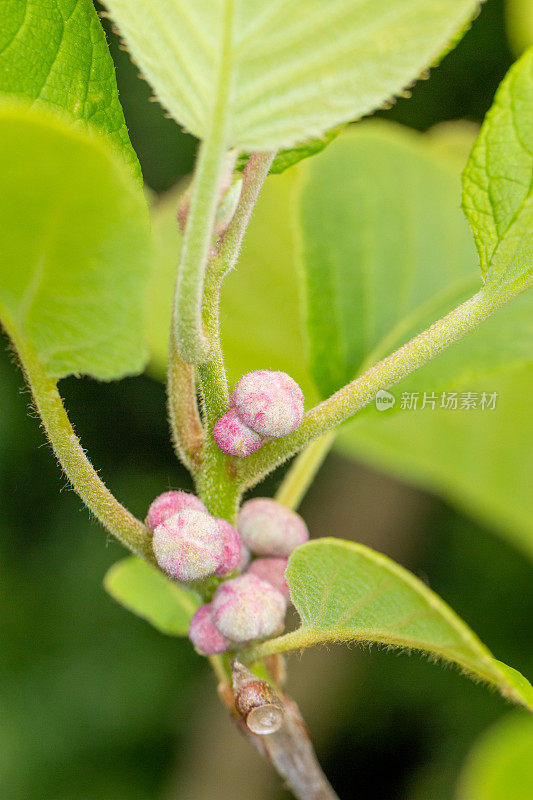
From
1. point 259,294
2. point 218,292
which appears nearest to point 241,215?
point 218,292

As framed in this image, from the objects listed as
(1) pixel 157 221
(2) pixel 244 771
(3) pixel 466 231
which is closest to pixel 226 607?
(3) pixel 466 231

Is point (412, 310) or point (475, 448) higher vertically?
point (412, 310)

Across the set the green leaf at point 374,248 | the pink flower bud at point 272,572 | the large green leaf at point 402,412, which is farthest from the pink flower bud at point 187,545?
the large green leaf at point 402,412

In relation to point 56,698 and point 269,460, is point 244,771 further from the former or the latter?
point 269,460

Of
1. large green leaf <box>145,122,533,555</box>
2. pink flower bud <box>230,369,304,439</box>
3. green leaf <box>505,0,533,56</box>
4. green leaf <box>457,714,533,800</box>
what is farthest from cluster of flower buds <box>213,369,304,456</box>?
green leaf <box>505,0,533,56</box>

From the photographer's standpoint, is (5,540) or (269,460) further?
(5,540)

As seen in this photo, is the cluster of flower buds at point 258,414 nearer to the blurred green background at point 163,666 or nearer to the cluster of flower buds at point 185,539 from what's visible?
the cluster of flower buds at point 185,539

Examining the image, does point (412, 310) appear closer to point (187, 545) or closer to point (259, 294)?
point (259, 294)
